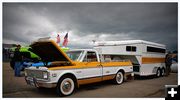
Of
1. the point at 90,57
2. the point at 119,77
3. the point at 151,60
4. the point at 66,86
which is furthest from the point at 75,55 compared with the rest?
the point at 151,60

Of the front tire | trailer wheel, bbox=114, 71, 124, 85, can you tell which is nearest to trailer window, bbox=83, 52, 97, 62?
the front tire

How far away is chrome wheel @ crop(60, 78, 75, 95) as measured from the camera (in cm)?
434

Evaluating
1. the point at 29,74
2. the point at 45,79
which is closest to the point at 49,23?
the point at 29,74

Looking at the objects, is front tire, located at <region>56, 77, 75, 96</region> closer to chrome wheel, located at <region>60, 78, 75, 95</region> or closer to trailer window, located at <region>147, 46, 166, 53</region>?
chrome wheel, located at <region>60, 78, 75, 95</region>

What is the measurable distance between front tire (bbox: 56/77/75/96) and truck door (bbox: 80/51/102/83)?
48 centimetres

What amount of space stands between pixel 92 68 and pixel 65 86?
3.19ft

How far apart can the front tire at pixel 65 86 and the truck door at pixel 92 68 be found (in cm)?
48

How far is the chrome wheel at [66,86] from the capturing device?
171 inches

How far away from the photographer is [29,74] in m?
4.75

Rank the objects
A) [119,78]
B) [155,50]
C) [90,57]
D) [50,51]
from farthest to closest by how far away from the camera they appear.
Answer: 1. [155,50]
2. [119,78]
3. [90,57]
4. [50,51]

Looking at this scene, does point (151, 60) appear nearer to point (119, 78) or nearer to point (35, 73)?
point (119, 78)

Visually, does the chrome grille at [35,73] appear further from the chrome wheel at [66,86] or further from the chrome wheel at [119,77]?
the chrome wheel at [119,77]

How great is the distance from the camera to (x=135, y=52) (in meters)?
6.94

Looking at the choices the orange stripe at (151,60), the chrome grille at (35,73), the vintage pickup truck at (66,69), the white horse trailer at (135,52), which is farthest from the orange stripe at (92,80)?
the orange stripe at (151,60)
